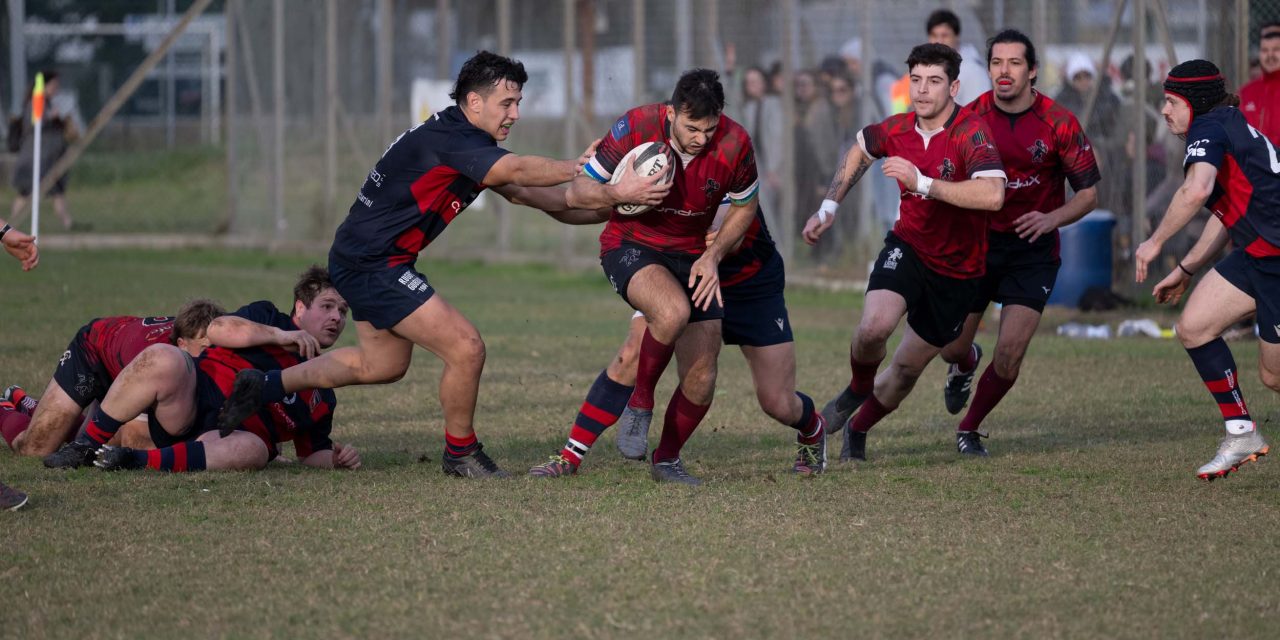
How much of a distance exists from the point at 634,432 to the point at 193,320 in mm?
2202

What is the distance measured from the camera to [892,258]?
7824 millimetres

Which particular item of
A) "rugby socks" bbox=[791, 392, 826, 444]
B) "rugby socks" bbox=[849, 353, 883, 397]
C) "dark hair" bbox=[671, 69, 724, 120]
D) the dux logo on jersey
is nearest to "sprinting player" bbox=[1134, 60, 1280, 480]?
the dux logo on jersey

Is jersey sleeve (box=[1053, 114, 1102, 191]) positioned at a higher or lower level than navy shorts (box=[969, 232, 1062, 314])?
higher

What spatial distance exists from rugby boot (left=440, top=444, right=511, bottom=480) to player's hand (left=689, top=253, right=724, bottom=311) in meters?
1.27

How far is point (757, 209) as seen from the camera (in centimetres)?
714

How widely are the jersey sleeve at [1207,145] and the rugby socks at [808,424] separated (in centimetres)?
201

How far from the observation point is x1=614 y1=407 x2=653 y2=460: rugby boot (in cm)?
735

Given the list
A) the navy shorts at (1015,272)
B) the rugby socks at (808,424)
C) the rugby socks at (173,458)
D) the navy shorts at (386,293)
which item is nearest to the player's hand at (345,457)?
the rugby socks at (173,458)

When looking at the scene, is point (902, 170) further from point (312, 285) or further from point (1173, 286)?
point (312, 285)

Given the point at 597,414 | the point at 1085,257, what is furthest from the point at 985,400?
the point at 1085,257

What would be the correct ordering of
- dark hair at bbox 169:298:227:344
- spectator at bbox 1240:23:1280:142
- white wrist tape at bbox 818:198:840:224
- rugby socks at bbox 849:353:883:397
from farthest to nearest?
spectator at bbox 1240:23:1280:142
rugby socks at bbox 849:353:883:397
white wrist tape at bbox 818:198:840:224
dark hair at bbox 169:298:227:344

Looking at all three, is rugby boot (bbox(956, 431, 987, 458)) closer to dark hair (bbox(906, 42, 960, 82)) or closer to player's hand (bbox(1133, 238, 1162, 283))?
player's hand (bbox(1133, 238, 1162, 283))

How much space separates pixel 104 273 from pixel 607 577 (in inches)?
570

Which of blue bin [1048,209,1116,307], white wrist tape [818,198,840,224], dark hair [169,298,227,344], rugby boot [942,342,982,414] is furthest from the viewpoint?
blue bin [1048,209,1116,307]
